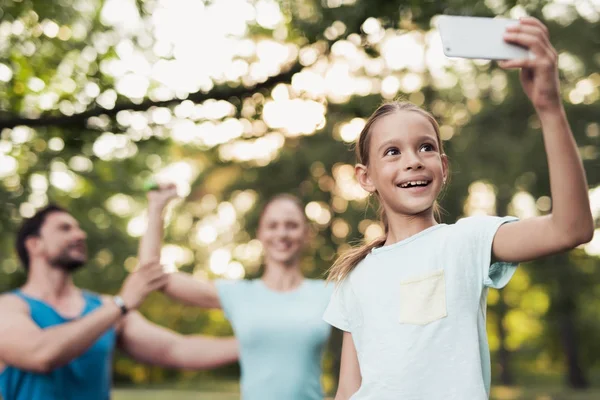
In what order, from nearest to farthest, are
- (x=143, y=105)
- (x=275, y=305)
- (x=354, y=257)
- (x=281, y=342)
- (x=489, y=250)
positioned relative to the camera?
(x=489, y=250)
(x=354, y=257)
(x=281, y=342)
(x=275, y=305)
(x=143, y=105)

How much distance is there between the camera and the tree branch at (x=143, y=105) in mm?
5062

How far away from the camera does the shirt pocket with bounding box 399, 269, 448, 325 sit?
6.80 ft

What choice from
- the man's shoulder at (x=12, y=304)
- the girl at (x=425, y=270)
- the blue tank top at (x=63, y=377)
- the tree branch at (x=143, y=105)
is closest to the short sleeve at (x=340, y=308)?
the girl at (x=425, y=270)

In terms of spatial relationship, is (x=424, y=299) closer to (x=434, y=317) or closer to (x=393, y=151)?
(x=434, y=317)

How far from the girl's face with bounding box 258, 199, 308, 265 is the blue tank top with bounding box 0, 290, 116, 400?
1.09 m

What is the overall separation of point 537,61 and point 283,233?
Answer: 2773 mm

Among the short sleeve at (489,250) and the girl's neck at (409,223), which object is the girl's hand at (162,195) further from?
the short sleeve at (489,250)

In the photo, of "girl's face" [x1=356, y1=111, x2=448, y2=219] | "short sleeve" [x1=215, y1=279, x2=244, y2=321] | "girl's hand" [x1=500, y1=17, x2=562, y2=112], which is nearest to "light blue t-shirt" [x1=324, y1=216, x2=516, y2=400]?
"girl's face" [x1=356, y1=111, x2=448, y2=219]

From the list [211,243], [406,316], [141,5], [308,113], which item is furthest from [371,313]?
[211,243]

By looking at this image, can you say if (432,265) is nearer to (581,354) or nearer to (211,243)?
(211,243)

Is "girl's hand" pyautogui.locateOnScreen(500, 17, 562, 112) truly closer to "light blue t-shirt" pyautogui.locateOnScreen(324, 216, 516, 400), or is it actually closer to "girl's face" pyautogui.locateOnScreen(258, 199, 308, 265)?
"light blue t-shirt" pyautogui.locateOnScreen(324, 216, 516, 400)

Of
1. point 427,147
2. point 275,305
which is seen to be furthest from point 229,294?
point 427,147

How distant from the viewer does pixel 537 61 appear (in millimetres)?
1660

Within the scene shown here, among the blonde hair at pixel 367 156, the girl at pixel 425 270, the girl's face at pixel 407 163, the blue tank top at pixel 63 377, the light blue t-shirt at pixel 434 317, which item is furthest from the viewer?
the blue tank top at pixel 63 377
